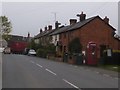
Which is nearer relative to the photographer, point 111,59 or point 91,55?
point 111,59

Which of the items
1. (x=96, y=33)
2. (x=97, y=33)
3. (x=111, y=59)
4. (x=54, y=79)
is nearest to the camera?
(x=54, y=79)

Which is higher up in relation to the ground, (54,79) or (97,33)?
(97,33)

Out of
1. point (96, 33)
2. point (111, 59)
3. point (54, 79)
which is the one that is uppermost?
point (96, 33)

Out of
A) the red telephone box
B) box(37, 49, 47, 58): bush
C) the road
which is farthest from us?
box(37, 49, 47, 58): bush

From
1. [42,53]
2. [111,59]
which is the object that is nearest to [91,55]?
[111,59]

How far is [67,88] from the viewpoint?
15.0 m

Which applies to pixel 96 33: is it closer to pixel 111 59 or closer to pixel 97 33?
pixel 97 33

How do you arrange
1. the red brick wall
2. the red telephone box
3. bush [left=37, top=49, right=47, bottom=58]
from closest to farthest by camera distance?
the red telephone box
the red brick wall
bush [left=37, top=49, right=47, bottom=58]

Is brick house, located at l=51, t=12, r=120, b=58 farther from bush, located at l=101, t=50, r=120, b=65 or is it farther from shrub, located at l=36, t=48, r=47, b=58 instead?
bush, located at l=101, t=50, r=120, b=65

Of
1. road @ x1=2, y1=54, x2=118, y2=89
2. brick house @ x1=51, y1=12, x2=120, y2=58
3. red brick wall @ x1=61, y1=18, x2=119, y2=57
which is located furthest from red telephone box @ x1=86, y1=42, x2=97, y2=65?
red brick wall @ x1=61, y1=18, x2=119, y2=57

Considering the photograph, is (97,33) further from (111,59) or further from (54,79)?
(54,79)

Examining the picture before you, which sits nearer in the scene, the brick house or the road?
the road

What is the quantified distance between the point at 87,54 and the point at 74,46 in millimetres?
9747

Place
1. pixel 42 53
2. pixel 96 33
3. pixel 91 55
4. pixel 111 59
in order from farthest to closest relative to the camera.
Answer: pixel 42 53
pixel 96 33
pixel 91 55
pixel 111 59
